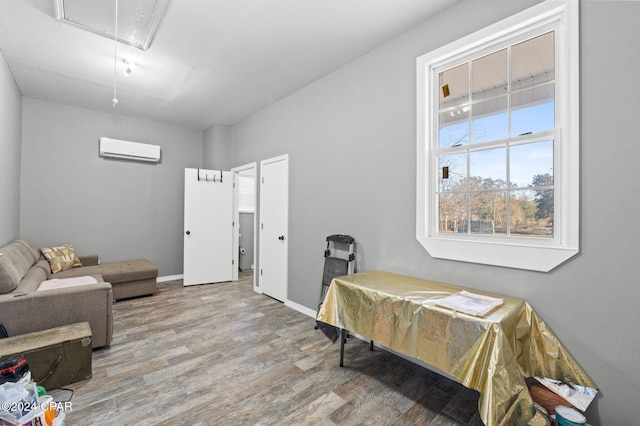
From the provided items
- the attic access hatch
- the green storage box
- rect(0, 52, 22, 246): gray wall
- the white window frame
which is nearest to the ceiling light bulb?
the attic access hatch

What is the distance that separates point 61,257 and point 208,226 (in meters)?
2.10

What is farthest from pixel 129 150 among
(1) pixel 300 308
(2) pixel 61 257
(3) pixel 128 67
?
(1) pixel 300 308

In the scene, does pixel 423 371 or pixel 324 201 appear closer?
pixel 423 371

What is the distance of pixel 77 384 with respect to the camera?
7.20 feet

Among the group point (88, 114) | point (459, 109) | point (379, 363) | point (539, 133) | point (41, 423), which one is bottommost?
point (379, 363)

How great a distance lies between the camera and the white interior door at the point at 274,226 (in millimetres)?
4152

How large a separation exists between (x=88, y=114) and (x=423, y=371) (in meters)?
6.16

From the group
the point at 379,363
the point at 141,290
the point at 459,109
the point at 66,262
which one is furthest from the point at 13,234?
the point at 459,109

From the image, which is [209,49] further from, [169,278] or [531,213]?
[169,278]

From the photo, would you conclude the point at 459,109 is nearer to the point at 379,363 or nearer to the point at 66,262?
the point at 379,363

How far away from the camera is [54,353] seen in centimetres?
A: 212

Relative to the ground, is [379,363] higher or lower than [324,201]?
lower

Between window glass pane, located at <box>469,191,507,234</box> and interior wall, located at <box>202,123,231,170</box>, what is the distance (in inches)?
183

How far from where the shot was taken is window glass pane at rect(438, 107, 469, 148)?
7.76 feet
